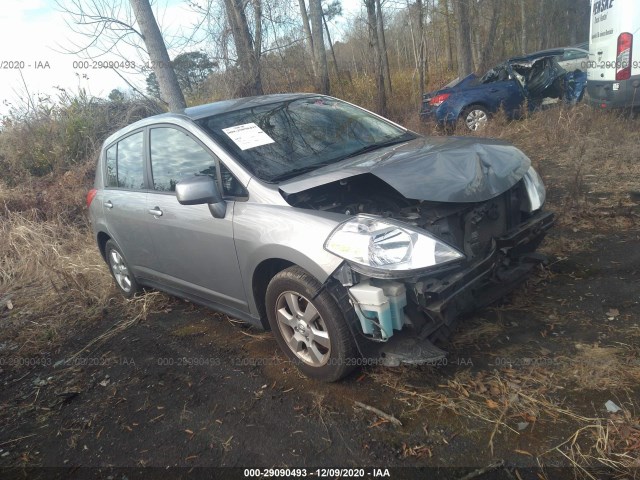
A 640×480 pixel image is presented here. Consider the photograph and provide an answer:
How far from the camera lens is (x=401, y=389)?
8.88ft

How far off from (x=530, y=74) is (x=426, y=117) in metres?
2.51

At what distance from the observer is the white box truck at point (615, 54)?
673 centimetres

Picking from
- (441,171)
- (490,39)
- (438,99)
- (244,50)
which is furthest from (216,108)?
(490,39)

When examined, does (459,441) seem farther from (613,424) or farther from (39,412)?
(39,412)

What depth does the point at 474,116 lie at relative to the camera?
9828 millimetres

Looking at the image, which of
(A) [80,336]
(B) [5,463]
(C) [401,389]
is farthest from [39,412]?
(C) [401,389]

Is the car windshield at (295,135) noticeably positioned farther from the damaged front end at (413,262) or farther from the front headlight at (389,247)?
the front headlight at (389,247)

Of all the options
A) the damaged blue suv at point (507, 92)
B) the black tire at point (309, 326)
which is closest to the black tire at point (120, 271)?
the black tire at point (309, 326)

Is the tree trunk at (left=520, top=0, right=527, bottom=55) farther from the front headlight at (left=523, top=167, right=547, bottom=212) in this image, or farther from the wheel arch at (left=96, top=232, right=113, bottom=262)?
the wheel arch at (left=96, top=232, right=113, bottom=262)

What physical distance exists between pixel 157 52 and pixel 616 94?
7.64 metres

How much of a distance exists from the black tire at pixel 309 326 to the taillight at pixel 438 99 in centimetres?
815

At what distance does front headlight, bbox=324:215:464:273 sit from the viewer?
2.43 meters

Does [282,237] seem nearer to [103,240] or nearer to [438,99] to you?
[103,240]

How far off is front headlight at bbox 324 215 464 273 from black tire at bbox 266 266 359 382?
0.31 metres
